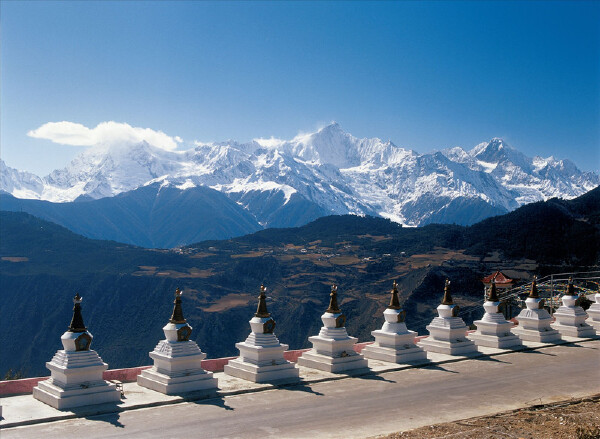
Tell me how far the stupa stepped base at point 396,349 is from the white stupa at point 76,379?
1072 centimetres

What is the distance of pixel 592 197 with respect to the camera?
498 feet

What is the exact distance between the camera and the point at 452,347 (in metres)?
26.0

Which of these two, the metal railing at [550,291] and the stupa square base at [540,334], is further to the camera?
the metal railing at [550,291]

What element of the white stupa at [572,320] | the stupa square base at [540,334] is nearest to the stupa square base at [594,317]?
the white stupa at [572,320]

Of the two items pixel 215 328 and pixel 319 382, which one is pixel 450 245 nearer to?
pixel 215 328

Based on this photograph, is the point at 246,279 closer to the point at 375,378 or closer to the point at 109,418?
the point at 375,378

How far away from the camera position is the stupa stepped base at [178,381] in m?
18.5

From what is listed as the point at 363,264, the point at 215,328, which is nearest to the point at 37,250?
the point at 215,328

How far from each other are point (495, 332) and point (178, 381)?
15556 millimetres

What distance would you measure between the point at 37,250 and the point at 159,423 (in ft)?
577

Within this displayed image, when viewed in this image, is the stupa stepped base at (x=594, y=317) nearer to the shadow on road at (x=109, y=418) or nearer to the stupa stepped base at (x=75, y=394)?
the stupa stepped base at (x=75, y=394)

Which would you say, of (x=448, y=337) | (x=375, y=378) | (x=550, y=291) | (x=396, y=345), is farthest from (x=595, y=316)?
(x=375, y=378)

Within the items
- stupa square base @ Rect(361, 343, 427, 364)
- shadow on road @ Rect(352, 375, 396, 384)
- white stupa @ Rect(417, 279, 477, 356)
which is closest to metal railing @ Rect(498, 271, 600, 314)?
white stupa @ Rect(417, 279, 477, 356)

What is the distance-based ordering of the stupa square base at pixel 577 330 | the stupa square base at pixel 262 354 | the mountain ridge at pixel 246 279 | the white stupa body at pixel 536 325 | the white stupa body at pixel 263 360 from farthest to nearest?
the mountain ridge at pixel 246 279 < the stupa square base at pixel 577 330 < the white stupa body at pixel 536 325 < the stupa square base at pixel 262 354 < the white stupa body at pixel 263 360
